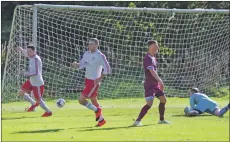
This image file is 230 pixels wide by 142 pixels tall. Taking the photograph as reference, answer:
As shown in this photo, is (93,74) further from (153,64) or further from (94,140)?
(94,140)

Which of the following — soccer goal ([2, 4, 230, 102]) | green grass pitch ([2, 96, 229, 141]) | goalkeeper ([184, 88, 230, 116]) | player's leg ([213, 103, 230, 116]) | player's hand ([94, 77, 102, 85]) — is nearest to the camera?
green grass pitch ([2, 96, 229, 141])

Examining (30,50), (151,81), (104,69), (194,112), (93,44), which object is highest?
(93,44)

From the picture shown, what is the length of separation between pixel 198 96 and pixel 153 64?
2.63m

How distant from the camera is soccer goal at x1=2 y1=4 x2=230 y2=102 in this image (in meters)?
19.3

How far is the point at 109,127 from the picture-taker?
11703 mm

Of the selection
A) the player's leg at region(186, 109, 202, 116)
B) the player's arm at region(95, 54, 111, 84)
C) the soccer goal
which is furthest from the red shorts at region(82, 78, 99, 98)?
the soccer goal

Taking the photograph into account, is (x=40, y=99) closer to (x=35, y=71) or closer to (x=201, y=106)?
(x=35, y=71)

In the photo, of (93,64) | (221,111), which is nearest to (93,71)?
(93,64)

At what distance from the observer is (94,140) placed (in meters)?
9.46

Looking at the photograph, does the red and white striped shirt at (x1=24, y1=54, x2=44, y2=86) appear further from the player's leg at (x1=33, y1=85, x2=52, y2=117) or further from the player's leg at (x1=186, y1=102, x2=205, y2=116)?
the player's leg at (x1=186, y1=102, x2=205, y2=116)

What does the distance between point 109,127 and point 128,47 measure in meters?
9.82

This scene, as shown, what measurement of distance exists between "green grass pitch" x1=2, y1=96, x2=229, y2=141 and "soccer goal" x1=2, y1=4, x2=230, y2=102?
10.8 ft

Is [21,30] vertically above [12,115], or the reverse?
[21,30]

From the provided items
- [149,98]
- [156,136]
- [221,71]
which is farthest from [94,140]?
[221,71]
